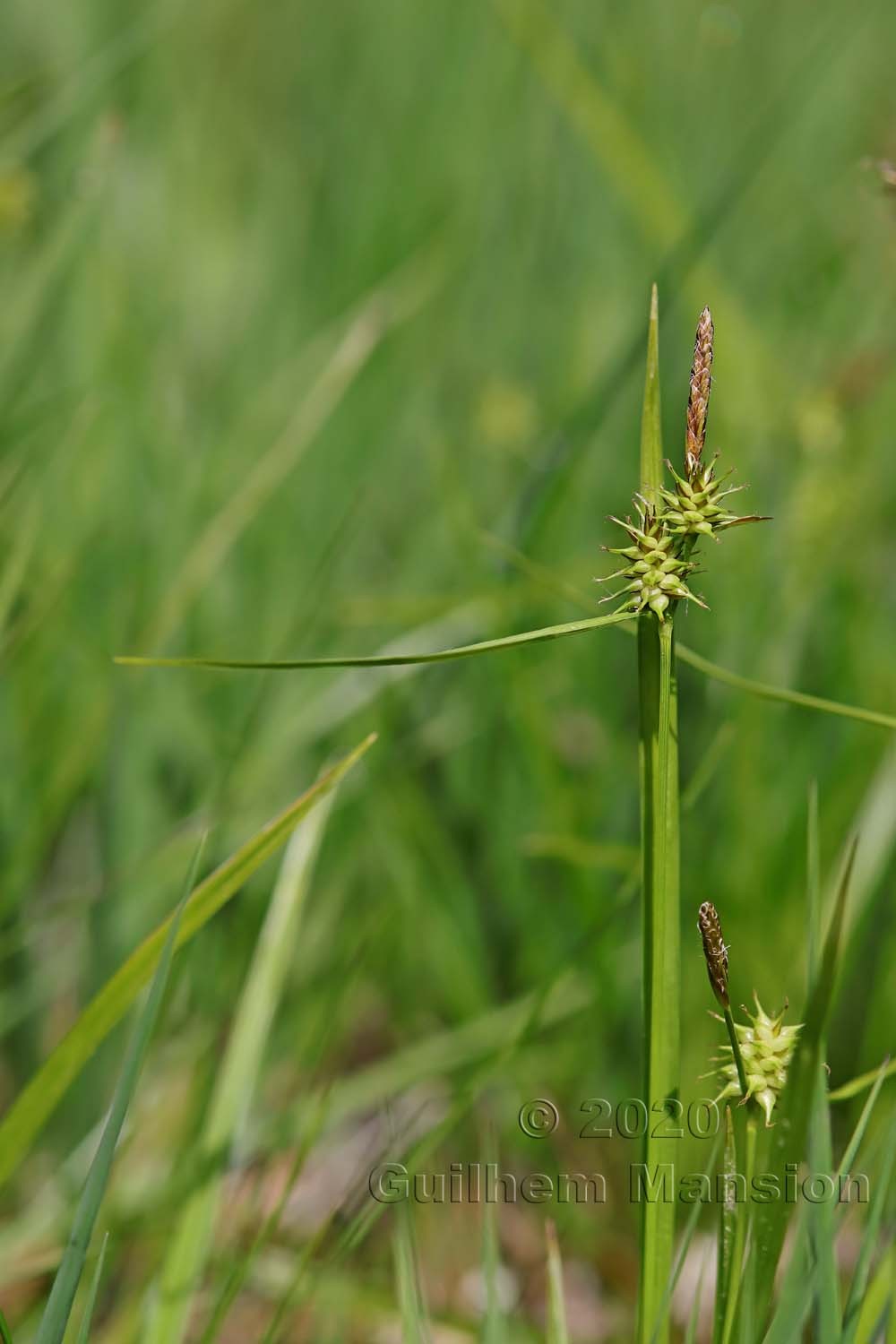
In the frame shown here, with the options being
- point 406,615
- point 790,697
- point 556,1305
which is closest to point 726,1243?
point 556,1305

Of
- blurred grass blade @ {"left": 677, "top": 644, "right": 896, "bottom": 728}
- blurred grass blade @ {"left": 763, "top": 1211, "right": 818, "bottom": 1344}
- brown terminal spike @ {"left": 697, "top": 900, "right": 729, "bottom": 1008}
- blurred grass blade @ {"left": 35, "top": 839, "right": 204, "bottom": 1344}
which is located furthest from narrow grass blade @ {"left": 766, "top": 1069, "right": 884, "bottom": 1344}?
blurred grass blade @ {"left": 35, "top": 839, "right": 204, "bottom": 1344}

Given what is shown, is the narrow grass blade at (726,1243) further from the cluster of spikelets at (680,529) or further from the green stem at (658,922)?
the cluster of spikelets at (680,529)

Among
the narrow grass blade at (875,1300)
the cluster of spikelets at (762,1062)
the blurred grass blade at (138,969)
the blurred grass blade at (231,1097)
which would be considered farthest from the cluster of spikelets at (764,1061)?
the blurred grass blade at (231,1097)

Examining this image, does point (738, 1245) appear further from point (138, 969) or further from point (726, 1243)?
point (138, 969)

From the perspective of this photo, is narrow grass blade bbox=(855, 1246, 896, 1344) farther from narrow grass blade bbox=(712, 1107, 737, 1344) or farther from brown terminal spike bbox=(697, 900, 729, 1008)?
brown terminal spike bbox=(697, 900, 729, 1008)

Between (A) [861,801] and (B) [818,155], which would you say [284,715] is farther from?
(B) [818,155]

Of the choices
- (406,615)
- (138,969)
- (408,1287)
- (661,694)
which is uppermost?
(406,615)
